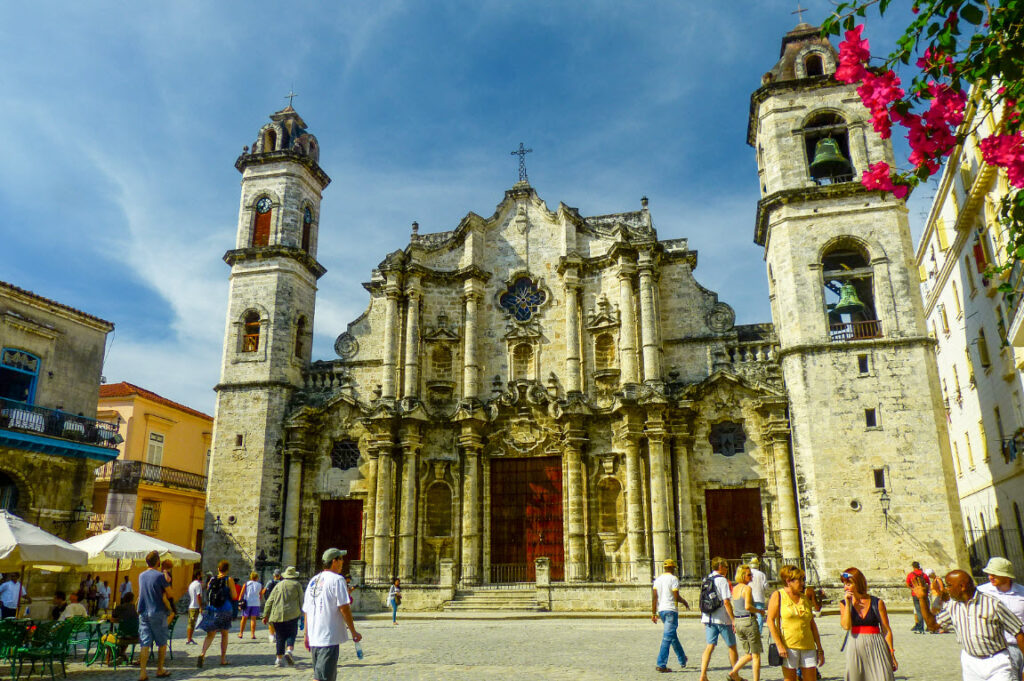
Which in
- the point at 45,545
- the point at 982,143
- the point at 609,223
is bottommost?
the point at 45,545

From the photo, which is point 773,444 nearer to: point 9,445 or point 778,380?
point 778,380

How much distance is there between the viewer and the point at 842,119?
23.1 m

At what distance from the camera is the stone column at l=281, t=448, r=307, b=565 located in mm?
23719

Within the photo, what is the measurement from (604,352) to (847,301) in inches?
293

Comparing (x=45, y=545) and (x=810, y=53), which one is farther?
(x=810, y=53)

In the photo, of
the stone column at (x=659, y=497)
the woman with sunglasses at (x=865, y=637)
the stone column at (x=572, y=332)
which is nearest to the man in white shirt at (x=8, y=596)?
the woman with sunglasses at (x=865, y=637)

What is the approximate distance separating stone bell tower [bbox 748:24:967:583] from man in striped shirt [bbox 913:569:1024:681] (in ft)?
47.3

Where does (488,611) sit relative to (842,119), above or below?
below

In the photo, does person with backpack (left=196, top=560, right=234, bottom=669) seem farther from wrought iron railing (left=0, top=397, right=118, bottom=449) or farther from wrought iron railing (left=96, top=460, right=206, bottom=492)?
wrought iron railing (left=96, top=460, right=206, bottom=492)

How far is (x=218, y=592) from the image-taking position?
12.1 meters

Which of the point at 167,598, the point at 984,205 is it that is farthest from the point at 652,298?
the point at 167,598

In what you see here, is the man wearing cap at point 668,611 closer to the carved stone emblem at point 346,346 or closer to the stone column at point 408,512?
the stone column at point 408,512

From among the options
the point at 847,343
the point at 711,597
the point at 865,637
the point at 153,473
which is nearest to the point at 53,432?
the point at 153,473

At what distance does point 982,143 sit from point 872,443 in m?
16.3
